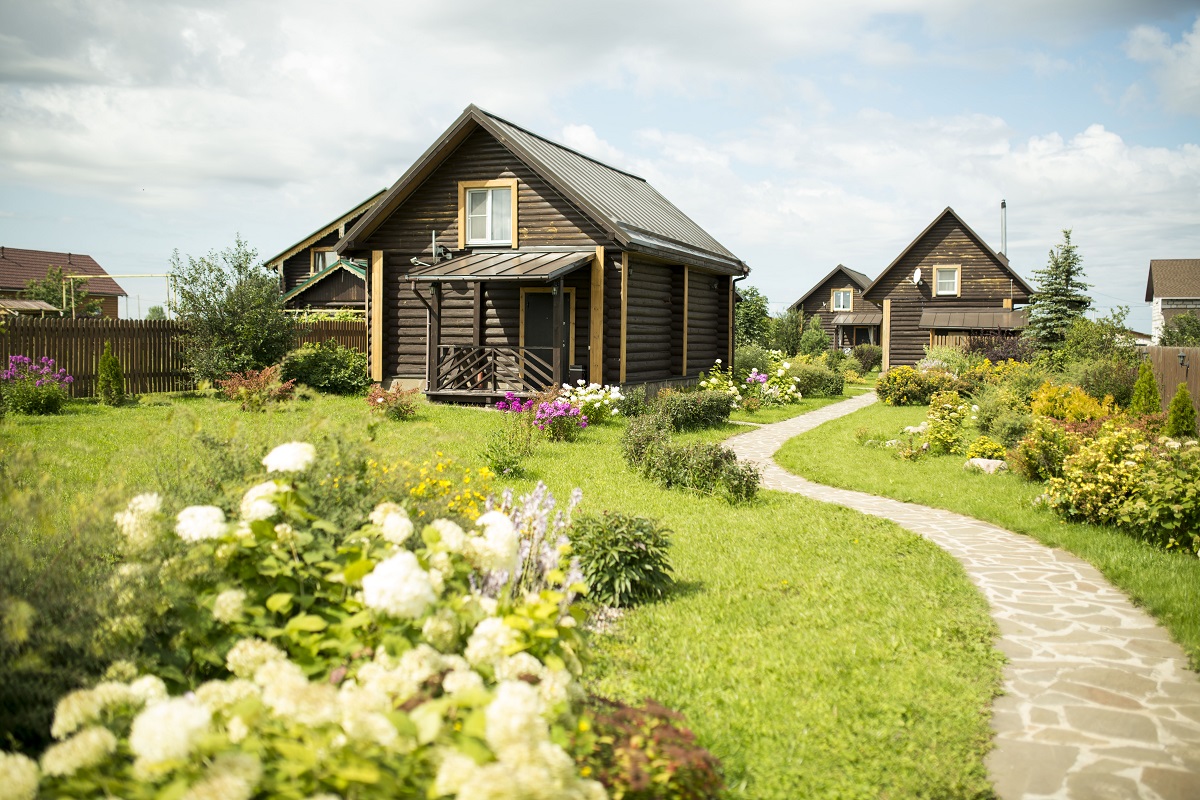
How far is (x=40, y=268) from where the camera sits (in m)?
52.0

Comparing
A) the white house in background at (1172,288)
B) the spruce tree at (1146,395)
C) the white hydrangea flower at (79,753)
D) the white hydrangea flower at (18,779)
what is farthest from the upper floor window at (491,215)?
the white house in background at (1172,288)

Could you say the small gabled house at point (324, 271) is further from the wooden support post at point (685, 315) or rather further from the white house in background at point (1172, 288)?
the white house in background at point (1172, 288)

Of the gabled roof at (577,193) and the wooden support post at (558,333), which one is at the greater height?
the gabled roof at (577,193)

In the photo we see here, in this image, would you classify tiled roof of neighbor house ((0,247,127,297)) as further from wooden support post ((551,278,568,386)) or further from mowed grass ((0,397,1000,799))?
mowed grass ((0,397,1000,799))

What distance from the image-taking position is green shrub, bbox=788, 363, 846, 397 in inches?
1091

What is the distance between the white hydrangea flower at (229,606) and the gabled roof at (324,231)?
35.2 m

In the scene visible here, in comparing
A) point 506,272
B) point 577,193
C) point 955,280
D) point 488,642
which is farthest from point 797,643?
point 955,280

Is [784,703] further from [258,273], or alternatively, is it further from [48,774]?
[258,273]

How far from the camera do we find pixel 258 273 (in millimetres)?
19875

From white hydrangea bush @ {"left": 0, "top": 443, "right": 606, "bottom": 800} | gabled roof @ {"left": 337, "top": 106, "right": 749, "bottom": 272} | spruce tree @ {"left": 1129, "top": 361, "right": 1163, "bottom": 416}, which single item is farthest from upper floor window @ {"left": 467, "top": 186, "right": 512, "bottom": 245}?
white hydrangea bush @ {"left": 0, "top": 443, "right": 606, "bottom": 800}

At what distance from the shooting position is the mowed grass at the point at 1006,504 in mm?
6844

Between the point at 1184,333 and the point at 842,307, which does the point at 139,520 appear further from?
the point at 842,307

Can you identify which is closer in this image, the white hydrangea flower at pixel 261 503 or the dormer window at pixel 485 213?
the white hydrangea flower at pixel 261 503

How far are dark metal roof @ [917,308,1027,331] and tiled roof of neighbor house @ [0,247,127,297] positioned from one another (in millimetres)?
42506
